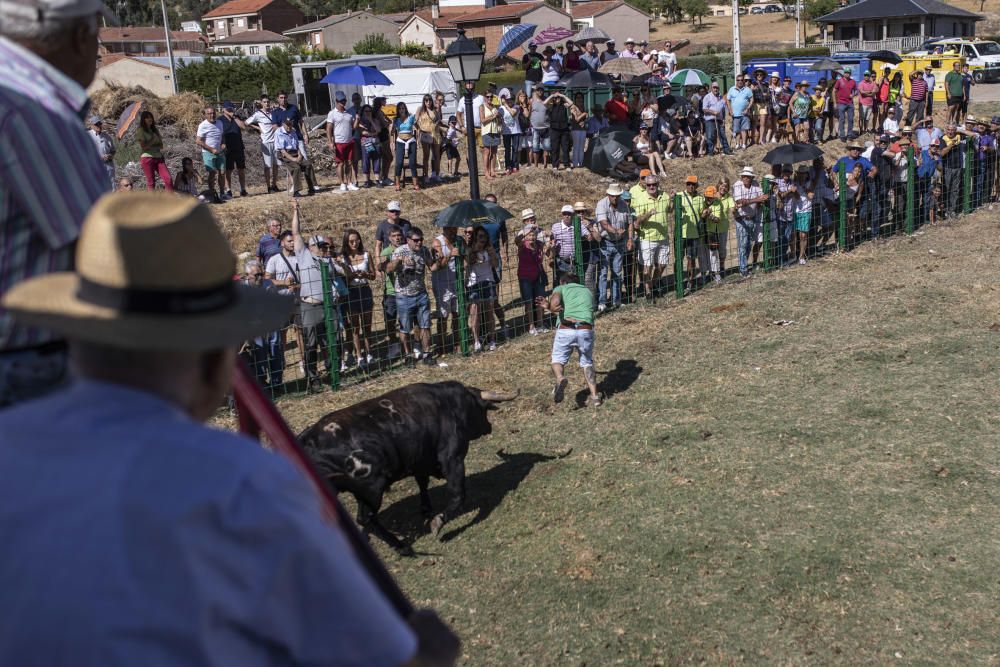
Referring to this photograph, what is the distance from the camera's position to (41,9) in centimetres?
211

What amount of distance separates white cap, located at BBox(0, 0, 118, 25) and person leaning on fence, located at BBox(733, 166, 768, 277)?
13090mm

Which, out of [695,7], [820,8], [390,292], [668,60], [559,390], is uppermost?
[695,7]

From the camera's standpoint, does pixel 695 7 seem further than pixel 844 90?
Yes

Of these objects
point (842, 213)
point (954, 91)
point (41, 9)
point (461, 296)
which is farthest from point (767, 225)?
point (954, 91)

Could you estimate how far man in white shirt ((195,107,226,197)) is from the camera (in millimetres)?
16906

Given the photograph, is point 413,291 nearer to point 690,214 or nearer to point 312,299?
point 312,299

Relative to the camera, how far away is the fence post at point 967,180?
18.2 m

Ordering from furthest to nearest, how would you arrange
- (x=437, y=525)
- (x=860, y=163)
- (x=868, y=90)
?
(x=868, y=90)
(x=860, y=163)
(x=437, y=525)

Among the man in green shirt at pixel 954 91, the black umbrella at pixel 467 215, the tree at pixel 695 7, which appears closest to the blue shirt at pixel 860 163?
the black umbrella at pixel 467 215

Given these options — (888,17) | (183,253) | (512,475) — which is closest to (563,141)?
(512,475)

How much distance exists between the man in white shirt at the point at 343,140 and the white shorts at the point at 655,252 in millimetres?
6514

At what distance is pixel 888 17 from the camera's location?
54.5m

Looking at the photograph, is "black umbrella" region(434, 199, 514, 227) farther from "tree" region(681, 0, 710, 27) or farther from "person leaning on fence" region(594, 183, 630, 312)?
"tree" region(681, 0, 710, 27)

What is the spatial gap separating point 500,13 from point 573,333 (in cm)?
5793
